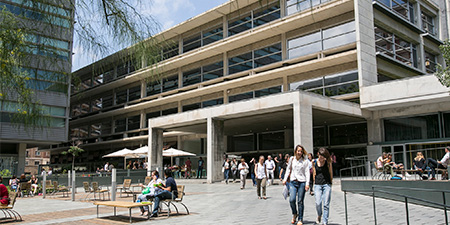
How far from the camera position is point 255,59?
33.9 m

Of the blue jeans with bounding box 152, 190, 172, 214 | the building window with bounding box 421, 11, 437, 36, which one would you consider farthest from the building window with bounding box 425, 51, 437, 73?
the blue jeans with bounding box 152, 190, 172, 214

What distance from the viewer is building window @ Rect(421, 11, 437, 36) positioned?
1308 inches

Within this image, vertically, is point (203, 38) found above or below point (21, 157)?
above

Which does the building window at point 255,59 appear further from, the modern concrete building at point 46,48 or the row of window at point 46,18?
the row of window at point 46,18

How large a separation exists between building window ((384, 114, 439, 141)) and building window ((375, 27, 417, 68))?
5167 millimetres

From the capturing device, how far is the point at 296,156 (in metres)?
9.10

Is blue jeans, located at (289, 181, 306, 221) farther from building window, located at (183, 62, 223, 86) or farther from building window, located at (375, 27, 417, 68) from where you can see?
building window, located at (183, 62, 223, 86)

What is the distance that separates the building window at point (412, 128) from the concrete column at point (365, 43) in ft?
10.0

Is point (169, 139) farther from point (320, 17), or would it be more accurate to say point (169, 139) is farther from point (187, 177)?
point (320, 17)

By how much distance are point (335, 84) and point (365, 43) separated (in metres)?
3.44

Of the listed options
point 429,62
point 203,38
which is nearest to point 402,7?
point 429,62

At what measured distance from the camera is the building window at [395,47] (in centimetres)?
2784

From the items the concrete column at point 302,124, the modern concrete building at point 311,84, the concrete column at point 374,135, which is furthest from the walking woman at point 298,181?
the concrete column at point 374,135

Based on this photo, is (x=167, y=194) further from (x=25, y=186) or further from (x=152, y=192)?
(x=25, y=186)
